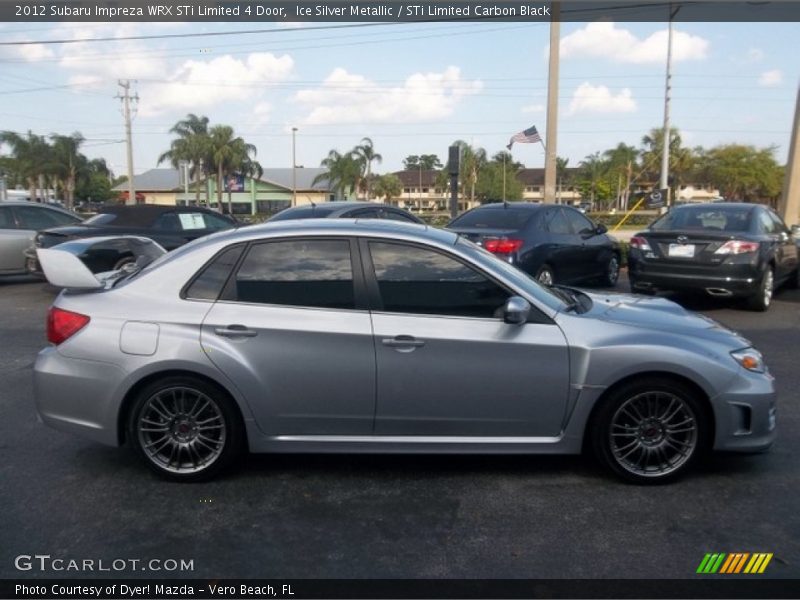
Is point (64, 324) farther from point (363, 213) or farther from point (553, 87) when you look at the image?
point (553, 87)

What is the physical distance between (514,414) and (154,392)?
2085mm

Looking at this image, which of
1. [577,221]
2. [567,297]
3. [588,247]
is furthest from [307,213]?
[567,297]

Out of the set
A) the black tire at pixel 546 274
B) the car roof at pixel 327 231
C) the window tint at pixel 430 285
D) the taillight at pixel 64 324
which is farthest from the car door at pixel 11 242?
the window tint at pixel 430 285

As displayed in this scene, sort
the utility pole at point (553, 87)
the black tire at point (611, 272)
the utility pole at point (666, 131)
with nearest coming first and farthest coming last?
1. the black tire at point (611, 272)
2. the utility pole at point (553, 87)
3. the utility pole at point (666, 131)

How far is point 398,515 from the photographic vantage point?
3.63 metres

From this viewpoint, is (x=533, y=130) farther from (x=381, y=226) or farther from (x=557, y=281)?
(x=381, y=226)

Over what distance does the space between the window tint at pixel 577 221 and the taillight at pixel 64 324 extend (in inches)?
307

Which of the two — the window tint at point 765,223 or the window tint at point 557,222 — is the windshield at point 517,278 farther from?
the window tint at point 765,223

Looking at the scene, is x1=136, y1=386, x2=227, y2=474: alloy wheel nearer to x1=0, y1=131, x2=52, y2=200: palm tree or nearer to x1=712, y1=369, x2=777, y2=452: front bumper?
x1=712, y1=369, x2=777, y2=452: front bumper

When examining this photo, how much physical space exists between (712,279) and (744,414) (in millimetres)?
5738

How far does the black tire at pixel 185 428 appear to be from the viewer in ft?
12.9

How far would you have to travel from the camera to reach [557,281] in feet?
32.0

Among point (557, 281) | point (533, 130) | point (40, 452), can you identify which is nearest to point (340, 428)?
point (40, 452)

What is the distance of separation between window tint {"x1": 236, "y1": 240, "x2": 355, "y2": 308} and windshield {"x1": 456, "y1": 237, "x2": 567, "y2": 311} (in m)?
0.78
